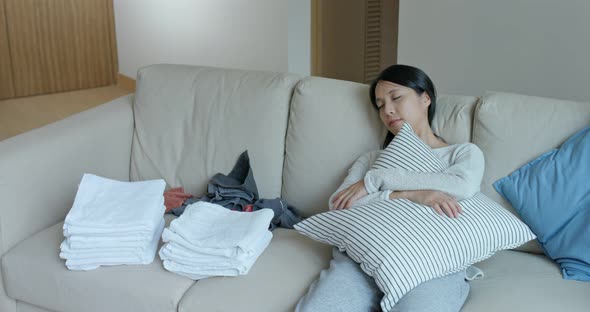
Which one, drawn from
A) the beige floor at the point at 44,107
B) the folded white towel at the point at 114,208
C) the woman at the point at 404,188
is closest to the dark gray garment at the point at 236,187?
the folded white towel at the point at 114,208

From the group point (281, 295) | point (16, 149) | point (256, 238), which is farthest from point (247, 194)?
point (16, 149)

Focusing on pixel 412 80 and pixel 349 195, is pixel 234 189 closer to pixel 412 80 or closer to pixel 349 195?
pixel 349 195

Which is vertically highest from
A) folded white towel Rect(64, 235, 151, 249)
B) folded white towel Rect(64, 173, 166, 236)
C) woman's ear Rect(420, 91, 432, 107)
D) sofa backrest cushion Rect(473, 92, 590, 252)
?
woman's ear Rect(420, 91, 432, 107)

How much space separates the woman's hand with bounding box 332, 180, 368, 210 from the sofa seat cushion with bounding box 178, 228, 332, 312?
0.15 meters

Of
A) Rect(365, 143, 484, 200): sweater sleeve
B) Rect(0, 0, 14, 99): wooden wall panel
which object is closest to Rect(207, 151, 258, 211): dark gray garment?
Rect(365, 143, 484, 200): sweater sleeve

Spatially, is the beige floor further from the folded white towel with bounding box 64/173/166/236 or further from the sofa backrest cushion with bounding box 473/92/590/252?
the sofa backrest cushion with bounding box 473/92/590/252

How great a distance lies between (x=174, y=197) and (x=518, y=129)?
1.14 metres

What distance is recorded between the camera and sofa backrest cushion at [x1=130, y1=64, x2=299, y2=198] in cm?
239

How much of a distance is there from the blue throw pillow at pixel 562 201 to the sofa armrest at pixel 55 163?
138 centimetres

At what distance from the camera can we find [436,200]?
75.0 inches

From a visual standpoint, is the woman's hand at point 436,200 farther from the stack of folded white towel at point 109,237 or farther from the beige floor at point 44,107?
the beige floor at point 44,107

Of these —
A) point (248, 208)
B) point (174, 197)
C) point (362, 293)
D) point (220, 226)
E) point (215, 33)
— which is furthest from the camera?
point (215, 33)

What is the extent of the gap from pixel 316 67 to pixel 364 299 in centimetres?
312

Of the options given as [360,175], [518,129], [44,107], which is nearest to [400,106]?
[360,175]
